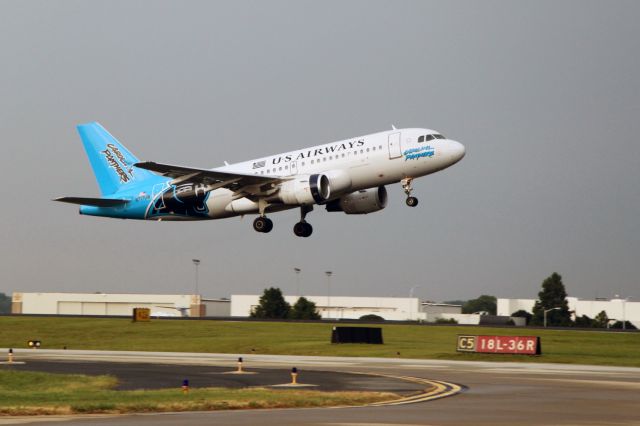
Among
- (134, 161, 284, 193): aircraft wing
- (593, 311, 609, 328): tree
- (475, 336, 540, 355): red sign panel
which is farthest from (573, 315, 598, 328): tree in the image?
(134, 161, 284, 193): aircraft wing

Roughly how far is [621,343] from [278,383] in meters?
35.2

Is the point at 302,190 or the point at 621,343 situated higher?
the point at 302,190

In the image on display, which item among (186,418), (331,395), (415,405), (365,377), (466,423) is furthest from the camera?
(365,377)

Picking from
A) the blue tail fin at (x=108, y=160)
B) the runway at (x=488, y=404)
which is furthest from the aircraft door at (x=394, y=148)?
the blue tail fin at (x=108, y=160)

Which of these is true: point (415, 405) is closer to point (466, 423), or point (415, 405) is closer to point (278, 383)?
point (466, 423)

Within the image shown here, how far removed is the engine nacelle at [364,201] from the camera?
62750 millimetres

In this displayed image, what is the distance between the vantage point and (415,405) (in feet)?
94.4

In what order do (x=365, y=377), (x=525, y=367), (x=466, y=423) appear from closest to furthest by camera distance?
1. (x=466, y=423)
2. (x=365, y=377)
3. (x=525, y=367)

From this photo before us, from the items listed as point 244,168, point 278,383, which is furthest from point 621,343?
point 278,383

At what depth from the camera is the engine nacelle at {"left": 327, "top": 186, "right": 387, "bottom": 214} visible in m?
62.8

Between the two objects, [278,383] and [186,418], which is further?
[278,383]

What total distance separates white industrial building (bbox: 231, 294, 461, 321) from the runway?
9894cm

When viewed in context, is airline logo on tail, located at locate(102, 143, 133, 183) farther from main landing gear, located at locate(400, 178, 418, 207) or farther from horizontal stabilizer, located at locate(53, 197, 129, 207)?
main landing gear, located at locate(400, 178, 418, 207)

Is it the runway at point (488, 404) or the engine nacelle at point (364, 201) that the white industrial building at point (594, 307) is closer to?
the engine nacelle at point (364, 201)
